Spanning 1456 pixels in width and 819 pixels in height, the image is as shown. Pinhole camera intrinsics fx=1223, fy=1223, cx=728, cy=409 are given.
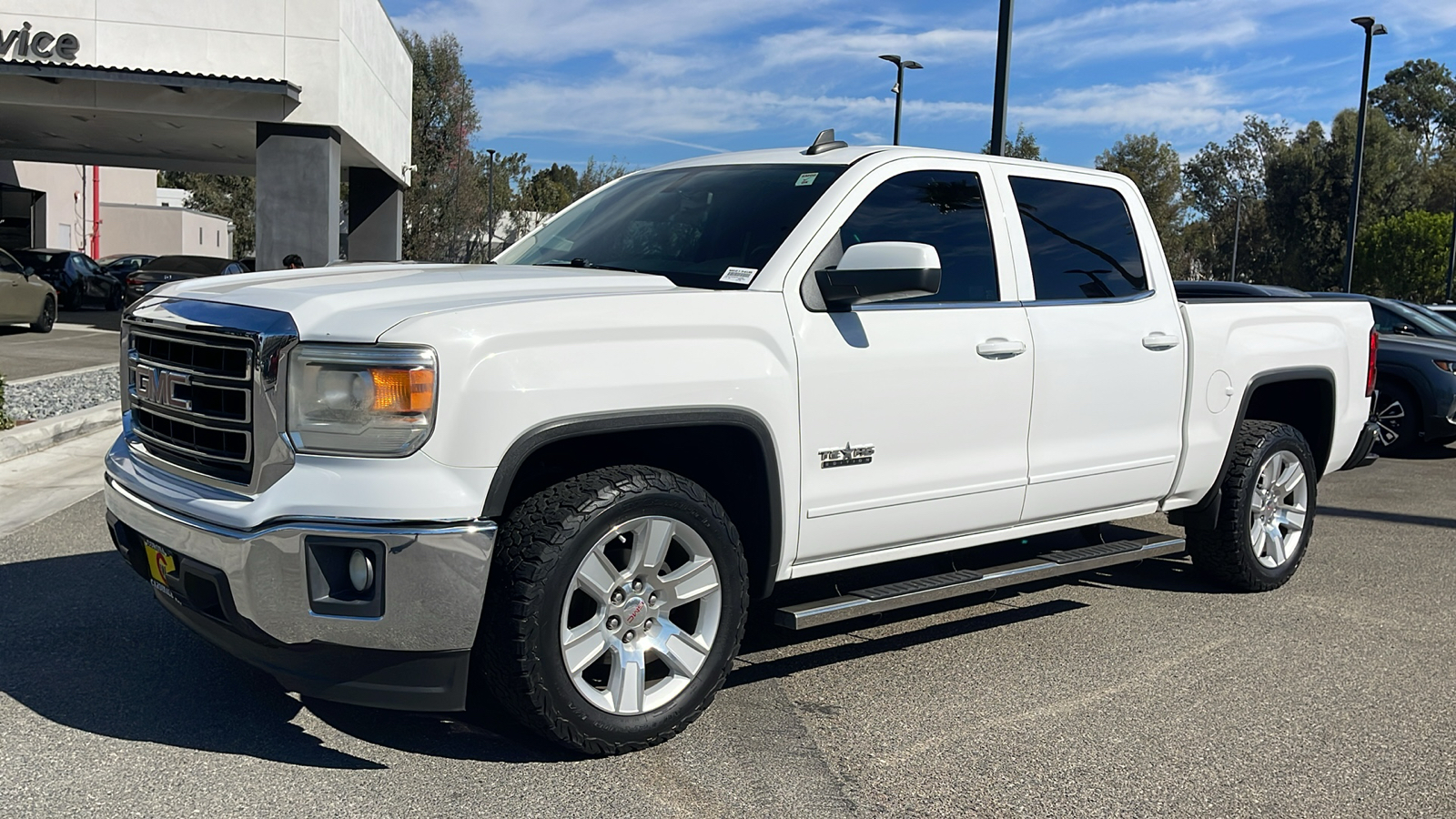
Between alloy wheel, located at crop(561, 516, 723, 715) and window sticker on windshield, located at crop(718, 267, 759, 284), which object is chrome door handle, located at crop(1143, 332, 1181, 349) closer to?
window sticker on windshield, located at crop(718, 267, 759, 284)

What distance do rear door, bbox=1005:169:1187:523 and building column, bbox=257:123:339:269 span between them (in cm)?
1622

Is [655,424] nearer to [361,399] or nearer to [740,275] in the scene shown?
[740,275]

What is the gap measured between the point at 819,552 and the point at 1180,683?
158cm

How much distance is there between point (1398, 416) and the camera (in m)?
11.9

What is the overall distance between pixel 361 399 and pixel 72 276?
96.4 feet

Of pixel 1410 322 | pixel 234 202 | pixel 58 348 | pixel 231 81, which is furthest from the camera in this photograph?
pixel 234 202

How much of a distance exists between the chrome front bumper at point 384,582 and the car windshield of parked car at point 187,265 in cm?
2157

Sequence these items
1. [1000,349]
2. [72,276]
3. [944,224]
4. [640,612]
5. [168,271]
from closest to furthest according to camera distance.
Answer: [640,612], [1000,349], [944,224], [168,271], [72,276]

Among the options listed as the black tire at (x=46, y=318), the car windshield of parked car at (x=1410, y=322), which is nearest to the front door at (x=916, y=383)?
the car windshield of parked car at (x=1410, y=322)

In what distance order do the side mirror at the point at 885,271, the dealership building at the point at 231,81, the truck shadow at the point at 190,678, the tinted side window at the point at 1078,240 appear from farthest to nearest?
the dealership building at the point at 231,81
the tinted side window at the point at 1078,240
the side mirror at the point at 885,271
the truck shadow at the point at 190,678

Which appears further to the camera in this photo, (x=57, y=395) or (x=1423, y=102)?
(x=1423, y=102)

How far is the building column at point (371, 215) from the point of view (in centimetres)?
2759

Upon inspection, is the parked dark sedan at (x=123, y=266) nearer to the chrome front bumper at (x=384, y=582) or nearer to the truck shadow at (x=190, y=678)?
the truck shadow at (x=190, y=678)

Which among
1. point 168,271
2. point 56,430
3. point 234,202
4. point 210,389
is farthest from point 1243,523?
point 234,202
